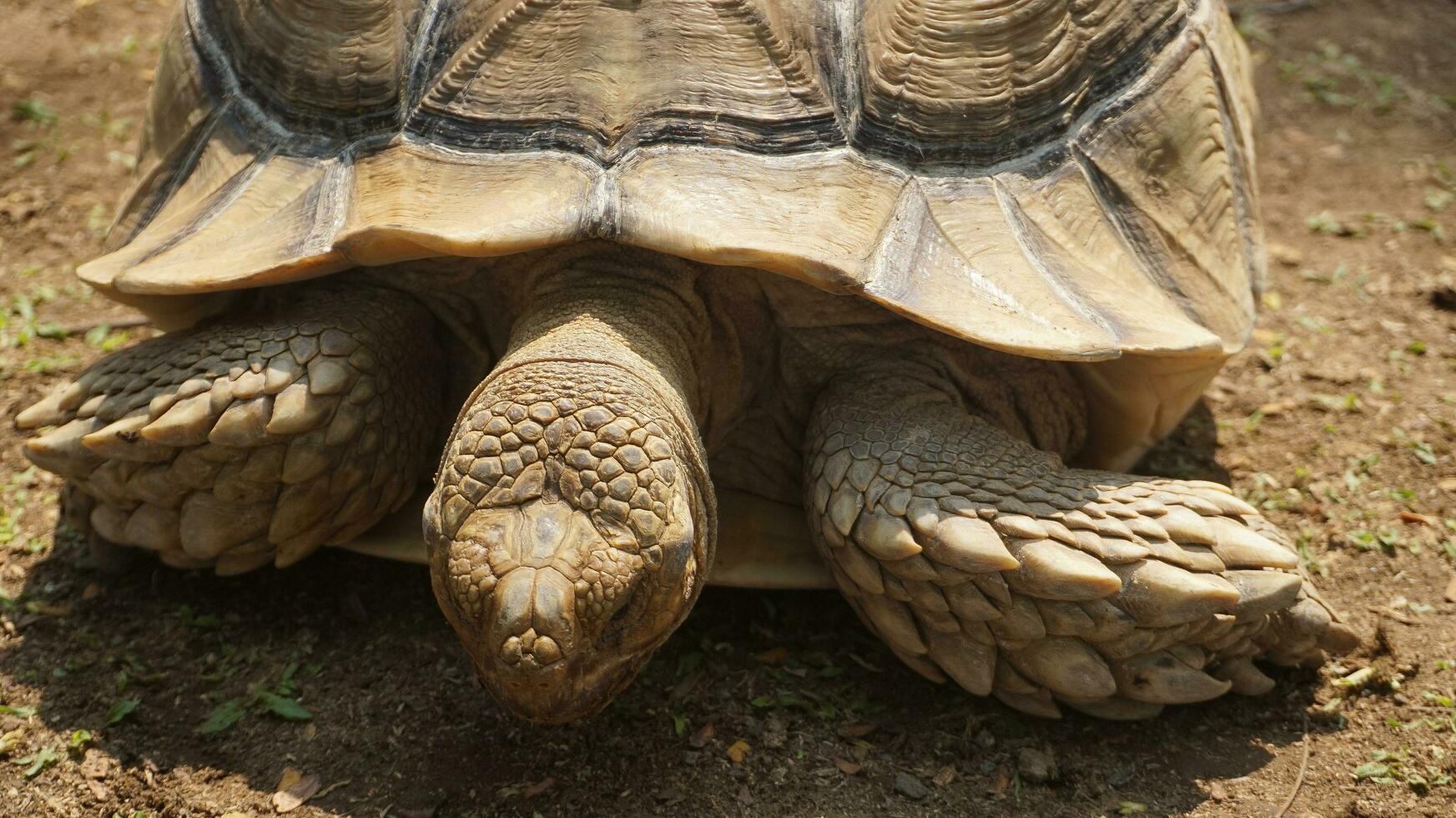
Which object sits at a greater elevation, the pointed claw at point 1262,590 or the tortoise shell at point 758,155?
the tortoise shell at point 758,155

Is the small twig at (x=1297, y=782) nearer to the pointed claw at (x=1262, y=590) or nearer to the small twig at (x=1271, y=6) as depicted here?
the pointed claw at (x=1262, y=590)

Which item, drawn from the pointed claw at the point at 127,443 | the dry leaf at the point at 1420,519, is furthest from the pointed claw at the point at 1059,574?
the pointed claw at the point at 127,443

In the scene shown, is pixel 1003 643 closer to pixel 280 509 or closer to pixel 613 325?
pixel 613 325

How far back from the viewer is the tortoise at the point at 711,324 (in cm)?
269

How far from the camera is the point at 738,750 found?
286 centimetres

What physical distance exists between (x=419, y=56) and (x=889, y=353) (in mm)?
1338

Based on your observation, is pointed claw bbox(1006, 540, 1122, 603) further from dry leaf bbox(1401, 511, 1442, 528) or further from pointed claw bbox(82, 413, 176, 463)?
pointed claw bbox(82, 413, 176, 463)

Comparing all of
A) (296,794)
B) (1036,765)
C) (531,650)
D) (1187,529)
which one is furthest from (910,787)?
(296,794)

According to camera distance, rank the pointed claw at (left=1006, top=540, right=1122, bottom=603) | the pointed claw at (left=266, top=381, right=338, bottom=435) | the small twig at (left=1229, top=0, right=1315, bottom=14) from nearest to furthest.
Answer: the pointed claw at (left=1006, top=540, right=1122, bottom=603) → the pointed claw at (left=266, top=381, right=338, bottom=435) → the small twig at (left=1229, top=0, right=1315, bottom=14)

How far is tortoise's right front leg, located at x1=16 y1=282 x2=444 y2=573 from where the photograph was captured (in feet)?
9.74

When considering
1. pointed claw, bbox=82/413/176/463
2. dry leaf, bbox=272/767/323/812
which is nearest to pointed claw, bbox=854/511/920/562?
dry leaf, bbox=272/767/323/812

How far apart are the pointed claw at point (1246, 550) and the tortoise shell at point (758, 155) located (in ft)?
1.44

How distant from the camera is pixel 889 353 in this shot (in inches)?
126

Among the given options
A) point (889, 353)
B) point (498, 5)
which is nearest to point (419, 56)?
point (498, 5)
